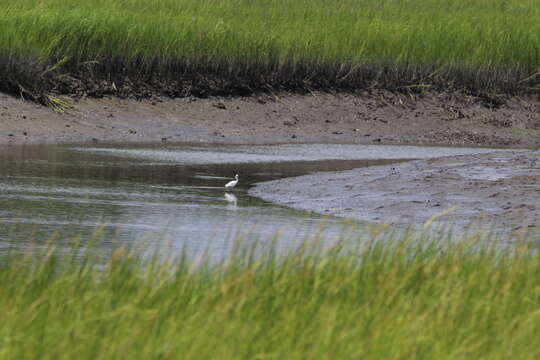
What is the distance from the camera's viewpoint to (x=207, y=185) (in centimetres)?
1228

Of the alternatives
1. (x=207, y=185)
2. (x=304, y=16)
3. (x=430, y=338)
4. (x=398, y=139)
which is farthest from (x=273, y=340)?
(x=304, y=16)

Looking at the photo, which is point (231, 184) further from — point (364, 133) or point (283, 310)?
point (364, 133)

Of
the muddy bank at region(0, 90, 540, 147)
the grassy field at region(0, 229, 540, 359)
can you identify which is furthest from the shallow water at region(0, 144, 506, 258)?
the muddy bank at region(0, 90, 540, 147)

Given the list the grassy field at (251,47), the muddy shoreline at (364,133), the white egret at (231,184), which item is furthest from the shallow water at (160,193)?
the grassy field at (251,47)

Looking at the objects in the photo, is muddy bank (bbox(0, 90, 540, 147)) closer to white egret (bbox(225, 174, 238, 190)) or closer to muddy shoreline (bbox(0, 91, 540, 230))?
muddy shoreline (bbox(0, 91, 540, 230))

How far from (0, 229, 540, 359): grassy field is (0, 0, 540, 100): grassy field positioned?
11541mm

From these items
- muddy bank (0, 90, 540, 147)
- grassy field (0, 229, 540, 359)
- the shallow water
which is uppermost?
grassy field (0, 229, 540, 359)

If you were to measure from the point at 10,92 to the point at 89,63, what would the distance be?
1581mm

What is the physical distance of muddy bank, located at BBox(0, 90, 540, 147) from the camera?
16.6 metres

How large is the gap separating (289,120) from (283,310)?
13.5m

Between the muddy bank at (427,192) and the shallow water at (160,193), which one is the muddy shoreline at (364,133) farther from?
the shallow water at (160,193)

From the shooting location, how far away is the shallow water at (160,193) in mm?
8789

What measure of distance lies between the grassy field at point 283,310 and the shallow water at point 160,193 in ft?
1.31

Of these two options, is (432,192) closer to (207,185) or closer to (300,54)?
(207,185)
